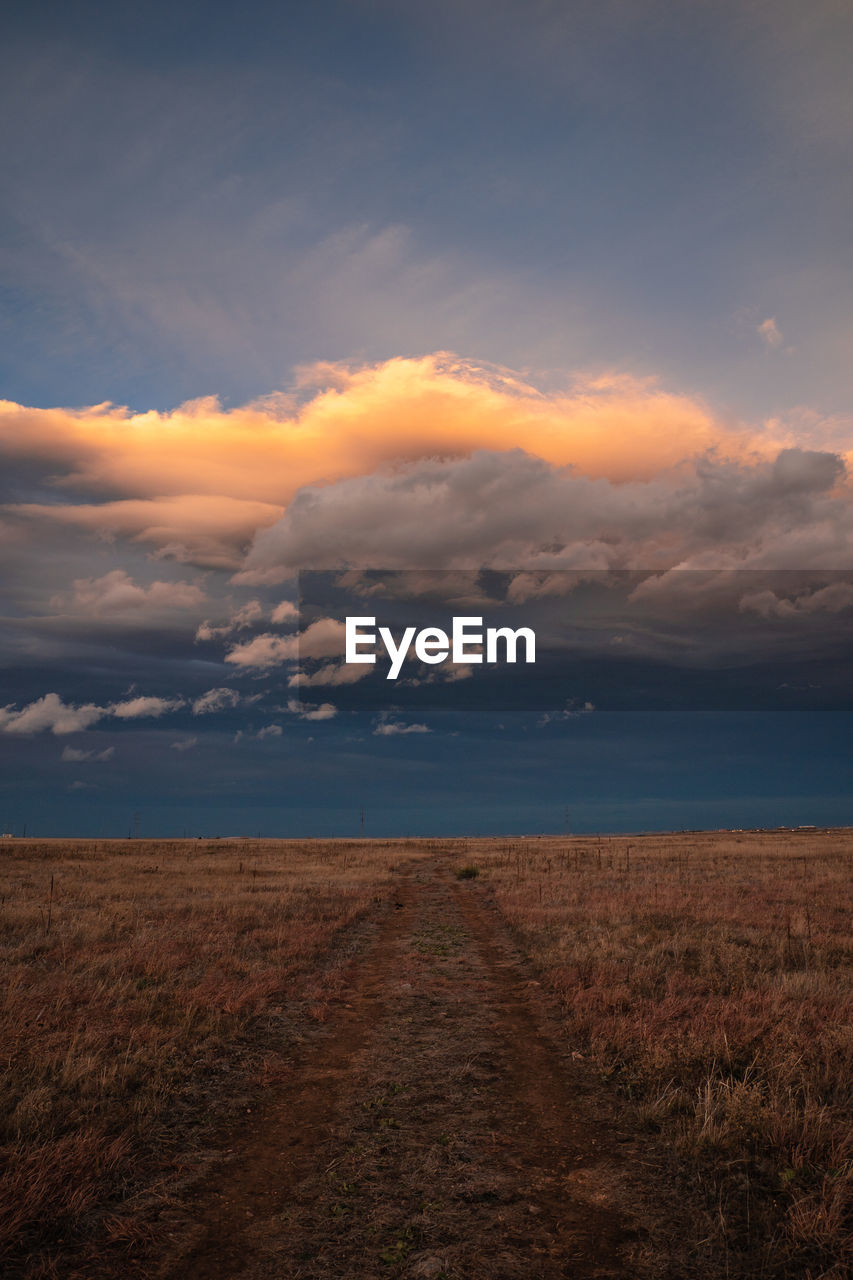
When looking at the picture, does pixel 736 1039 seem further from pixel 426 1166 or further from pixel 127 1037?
pixel 127 1037

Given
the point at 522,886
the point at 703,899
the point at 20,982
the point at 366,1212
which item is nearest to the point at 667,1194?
the point at 366,1212

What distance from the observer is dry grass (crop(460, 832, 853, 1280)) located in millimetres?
5703

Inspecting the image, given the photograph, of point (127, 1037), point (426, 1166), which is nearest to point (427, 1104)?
point (426, 1166)

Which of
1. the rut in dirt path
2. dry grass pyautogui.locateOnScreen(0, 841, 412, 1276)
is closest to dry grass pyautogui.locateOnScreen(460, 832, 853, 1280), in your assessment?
the rut in dirt path

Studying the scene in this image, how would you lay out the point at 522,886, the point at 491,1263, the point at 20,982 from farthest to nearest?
the point at 522,886 → the point at 20,982 → the point at 491,1263

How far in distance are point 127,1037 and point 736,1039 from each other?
8413 millimetres

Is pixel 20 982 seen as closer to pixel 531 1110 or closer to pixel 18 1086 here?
pixel 18 1086

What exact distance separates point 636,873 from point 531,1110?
93.9ft

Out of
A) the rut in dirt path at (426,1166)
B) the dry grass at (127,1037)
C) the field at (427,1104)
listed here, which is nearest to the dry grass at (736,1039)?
the field at (427,1104)

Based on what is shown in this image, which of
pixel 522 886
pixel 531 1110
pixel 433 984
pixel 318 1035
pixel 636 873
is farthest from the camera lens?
pixel 636 873

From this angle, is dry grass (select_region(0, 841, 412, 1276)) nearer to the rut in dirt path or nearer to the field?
the field

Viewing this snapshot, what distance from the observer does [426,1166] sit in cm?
665

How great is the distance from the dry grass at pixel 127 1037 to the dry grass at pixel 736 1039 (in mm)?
4741

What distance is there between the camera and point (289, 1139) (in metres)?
7.30
